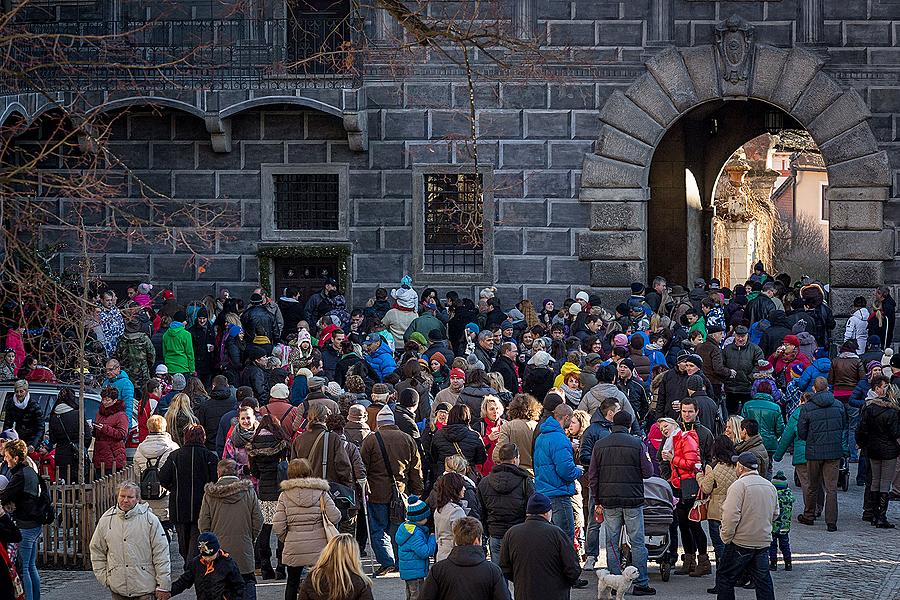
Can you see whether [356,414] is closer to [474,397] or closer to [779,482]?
[474,397]

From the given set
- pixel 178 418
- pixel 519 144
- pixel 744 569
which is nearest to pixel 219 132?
pixel 519 144

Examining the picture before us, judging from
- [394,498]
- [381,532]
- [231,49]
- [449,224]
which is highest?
[231,49]

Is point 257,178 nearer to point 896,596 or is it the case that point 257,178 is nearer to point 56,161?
point 56,161

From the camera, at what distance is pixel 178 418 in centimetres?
1744

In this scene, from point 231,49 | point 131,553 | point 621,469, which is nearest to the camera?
point 131,553

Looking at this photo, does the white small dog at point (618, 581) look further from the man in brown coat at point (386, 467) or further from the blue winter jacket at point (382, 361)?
the blue winter jacket at point (382, 361)

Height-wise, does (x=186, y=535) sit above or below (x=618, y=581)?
above

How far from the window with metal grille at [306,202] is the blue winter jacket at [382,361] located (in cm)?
752

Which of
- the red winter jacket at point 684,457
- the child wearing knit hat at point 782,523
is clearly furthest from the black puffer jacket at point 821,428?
the red winter jacket at point 684,457

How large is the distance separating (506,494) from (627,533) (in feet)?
5.10

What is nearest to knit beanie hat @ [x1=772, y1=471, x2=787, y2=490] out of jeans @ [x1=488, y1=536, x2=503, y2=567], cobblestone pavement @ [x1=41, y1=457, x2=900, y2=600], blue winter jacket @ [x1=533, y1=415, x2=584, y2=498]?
cobblestone pavement @ [x1=41, y1=457, x2=900, y2=600]

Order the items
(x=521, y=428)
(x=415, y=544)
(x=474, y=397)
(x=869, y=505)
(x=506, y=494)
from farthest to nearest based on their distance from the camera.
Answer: (x=869, y=505)
(x=474, y=397)
(x=521, y=428)
(x=506, y=494)
(x=415, y=544)

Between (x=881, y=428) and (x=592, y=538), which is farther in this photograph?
(x=881, y=428)

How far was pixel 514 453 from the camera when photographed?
14.4 meters
